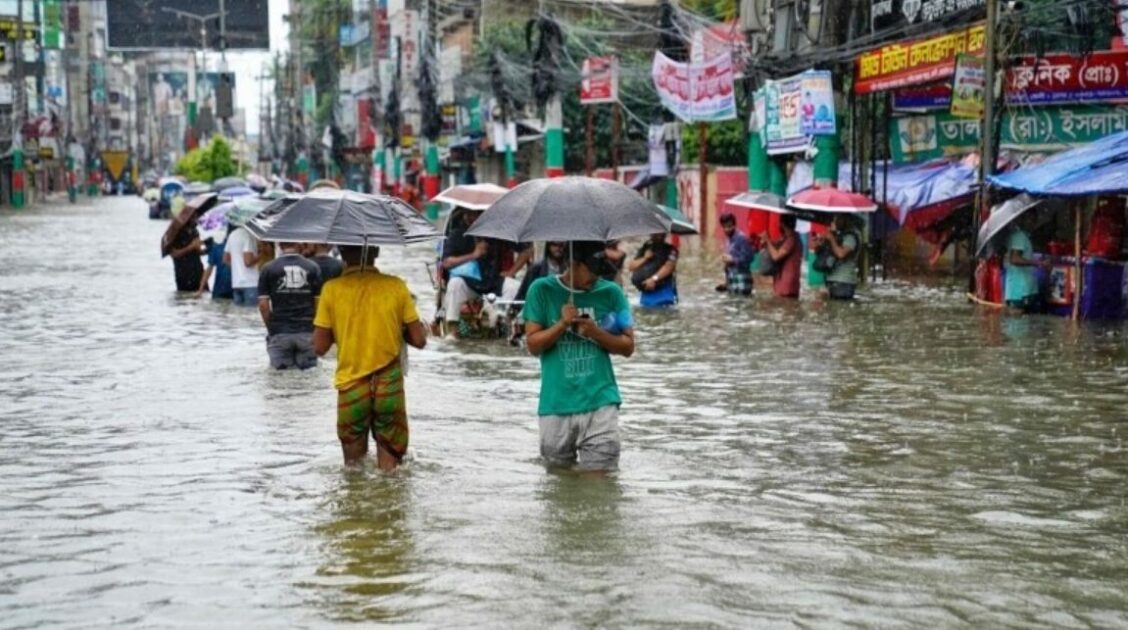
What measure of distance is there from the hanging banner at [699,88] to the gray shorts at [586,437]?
18967 millimetres

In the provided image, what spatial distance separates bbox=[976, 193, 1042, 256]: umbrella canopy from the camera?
19031 millimetres

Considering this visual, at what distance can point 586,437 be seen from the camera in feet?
29.7

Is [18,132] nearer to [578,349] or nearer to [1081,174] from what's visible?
[1081,174]

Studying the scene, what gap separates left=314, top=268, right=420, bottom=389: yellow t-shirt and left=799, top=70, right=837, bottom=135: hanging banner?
16590mm

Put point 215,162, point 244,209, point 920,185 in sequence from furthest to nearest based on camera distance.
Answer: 1. point 215,162
2. point 920,185
3. point 244,209

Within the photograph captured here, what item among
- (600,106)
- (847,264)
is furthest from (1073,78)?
(600,106)

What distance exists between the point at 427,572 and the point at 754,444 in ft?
12.7

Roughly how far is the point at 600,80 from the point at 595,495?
28.0 metres

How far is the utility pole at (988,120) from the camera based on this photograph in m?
20.0

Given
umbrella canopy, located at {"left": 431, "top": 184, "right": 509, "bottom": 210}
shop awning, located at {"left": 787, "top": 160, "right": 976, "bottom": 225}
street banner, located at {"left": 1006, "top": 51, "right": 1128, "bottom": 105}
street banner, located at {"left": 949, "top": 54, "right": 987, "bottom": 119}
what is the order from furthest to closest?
shop awning, located at {"left": 787, "top": 160, "right": 976, "bottom": 225}, street banner, located at {"left": 1006, "top": 51, "right": 1128, "bottom": 105}, street banner, located at {"left": 949, "top": 54, "right": 987, "bottom": 119}, umbrella canopy, located at {"left": 431, "top": 184, "right": 509, "bottom": 210}

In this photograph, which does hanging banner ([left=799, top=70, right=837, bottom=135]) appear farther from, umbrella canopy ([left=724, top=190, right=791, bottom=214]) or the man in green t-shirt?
the man in green t-shirt

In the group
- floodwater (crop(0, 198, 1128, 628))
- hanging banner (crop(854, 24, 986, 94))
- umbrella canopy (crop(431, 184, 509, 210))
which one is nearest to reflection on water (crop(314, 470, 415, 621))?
floodwater (crop(0, 198, 1128, 628))

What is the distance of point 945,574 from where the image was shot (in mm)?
7078

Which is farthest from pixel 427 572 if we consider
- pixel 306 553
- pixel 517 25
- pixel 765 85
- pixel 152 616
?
pixel 517 25
